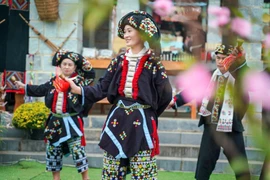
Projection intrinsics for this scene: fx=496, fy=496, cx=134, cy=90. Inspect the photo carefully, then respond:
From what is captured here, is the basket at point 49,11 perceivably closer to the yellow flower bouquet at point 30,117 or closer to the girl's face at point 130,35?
the yellow flower bouquet at point 30,117

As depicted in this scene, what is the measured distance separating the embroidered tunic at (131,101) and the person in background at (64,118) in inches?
52.3

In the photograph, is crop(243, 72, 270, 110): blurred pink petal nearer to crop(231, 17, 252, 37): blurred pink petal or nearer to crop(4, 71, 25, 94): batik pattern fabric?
crop(231, 17, 252, 37): blurred pink petal

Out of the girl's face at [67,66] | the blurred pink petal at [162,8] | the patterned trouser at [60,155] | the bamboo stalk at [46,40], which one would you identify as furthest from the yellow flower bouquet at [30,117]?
the blurred pink petal at [162,8]

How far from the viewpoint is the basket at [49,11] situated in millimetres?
7812

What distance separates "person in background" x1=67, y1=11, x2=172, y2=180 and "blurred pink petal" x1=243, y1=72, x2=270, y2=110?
261cm

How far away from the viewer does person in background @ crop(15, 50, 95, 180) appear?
5.11m

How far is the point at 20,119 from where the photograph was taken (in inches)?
276

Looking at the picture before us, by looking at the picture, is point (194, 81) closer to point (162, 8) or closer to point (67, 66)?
point (162, 8)

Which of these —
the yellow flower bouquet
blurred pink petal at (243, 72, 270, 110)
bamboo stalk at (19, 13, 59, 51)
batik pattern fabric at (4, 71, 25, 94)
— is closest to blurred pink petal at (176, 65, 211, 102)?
blurred pink petal at (243, 72, 270, 110)

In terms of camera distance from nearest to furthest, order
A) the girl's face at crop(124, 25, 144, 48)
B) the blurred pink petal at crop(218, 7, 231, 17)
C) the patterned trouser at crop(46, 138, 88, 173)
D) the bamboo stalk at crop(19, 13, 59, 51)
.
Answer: the blurred pink petal at crop(218, 7, 231, 17) < the girl's face at crop(124, 25, 144, 48) < the patterned trouser at crop(46, 138, 88, 173) < the bamboo stalk at crop(19, 13, 59, 51)

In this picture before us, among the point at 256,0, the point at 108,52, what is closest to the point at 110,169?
the point at 256,0

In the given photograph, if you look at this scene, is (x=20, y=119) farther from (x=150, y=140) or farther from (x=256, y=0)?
(x=256, y=0)

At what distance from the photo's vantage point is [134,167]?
364 centimetres

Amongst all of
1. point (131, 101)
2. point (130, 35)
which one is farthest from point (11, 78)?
point (130, 35)
